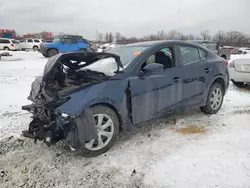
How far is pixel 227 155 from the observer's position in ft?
11.0

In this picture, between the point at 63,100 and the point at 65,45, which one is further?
the point at 65,45

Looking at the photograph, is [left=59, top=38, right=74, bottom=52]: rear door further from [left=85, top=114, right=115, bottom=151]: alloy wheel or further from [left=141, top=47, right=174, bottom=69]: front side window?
[left=85, top=114, right=115, bottom=151]: alloy wheel

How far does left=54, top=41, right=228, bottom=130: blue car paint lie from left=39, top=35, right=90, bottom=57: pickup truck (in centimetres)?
1647

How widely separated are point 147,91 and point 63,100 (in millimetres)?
1287

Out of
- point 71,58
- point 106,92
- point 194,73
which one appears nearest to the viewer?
point 106,92

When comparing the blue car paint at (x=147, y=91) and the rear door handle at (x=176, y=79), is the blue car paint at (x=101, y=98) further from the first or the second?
the rear door handle at (x=176, y=79)

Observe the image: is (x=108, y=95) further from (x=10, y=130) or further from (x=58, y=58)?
(x=10, y=130)

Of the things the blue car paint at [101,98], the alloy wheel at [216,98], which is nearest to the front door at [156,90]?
the blue car paint at [101,98]

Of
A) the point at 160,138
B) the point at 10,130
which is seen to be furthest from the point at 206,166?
the point at 10,130

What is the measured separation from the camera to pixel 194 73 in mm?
4566

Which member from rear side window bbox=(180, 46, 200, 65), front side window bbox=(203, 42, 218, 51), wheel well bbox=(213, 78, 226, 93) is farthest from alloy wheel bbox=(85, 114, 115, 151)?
front side window bbox=(203, 42, 218, 51)

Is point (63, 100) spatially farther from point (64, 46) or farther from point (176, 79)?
point (64, 46)

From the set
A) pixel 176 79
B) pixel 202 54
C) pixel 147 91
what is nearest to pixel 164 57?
pixel 176 79

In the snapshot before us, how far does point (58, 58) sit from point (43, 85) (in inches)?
17.5
